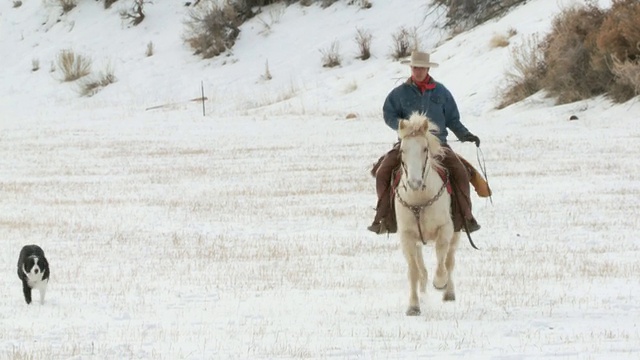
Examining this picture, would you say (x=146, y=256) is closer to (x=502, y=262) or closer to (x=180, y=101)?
(x=502, y=262)

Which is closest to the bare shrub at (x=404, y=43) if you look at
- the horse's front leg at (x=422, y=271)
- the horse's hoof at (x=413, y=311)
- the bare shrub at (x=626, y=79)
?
the bare shrub at (x=626, y=79)

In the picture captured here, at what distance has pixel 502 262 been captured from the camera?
1234 cm

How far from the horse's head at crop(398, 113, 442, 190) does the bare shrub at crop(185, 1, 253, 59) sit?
4589 cm

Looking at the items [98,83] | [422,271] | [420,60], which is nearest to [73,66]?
[98,83]

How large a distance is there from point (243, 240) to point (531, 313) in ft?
20.4

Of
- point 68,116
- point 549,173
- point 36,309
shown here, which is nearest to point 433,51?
point 68,116

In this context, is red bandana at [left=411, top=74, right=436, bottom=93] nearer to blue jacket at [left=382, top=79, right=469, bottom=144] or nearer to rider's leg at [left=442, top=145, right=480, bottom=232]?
blue jacket at [left=382, top=79, right=469, bottom=144]

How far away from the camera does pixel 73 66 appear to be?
2217 inches

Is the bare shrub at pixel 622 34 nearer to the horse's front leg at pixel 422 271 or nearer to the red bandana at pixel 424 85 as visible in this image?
the red bandana at pixel 424 85

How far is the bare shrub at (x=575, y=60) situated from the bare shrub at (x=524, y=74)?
51 centimetres

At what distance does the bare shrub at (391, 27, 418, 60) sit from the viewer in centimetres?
4700

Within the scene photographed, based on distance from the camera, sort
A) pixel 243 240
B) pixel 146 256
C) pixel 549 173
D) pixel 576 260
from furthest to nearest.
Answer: pixel 549 173 → pixel 243 240 → pixel 146 256 → pixel 576 260

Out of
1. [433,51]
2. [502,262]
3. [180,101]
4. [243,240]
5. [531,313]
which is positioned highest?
[531,313]

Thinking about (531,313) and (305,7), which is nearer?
(531,313)
